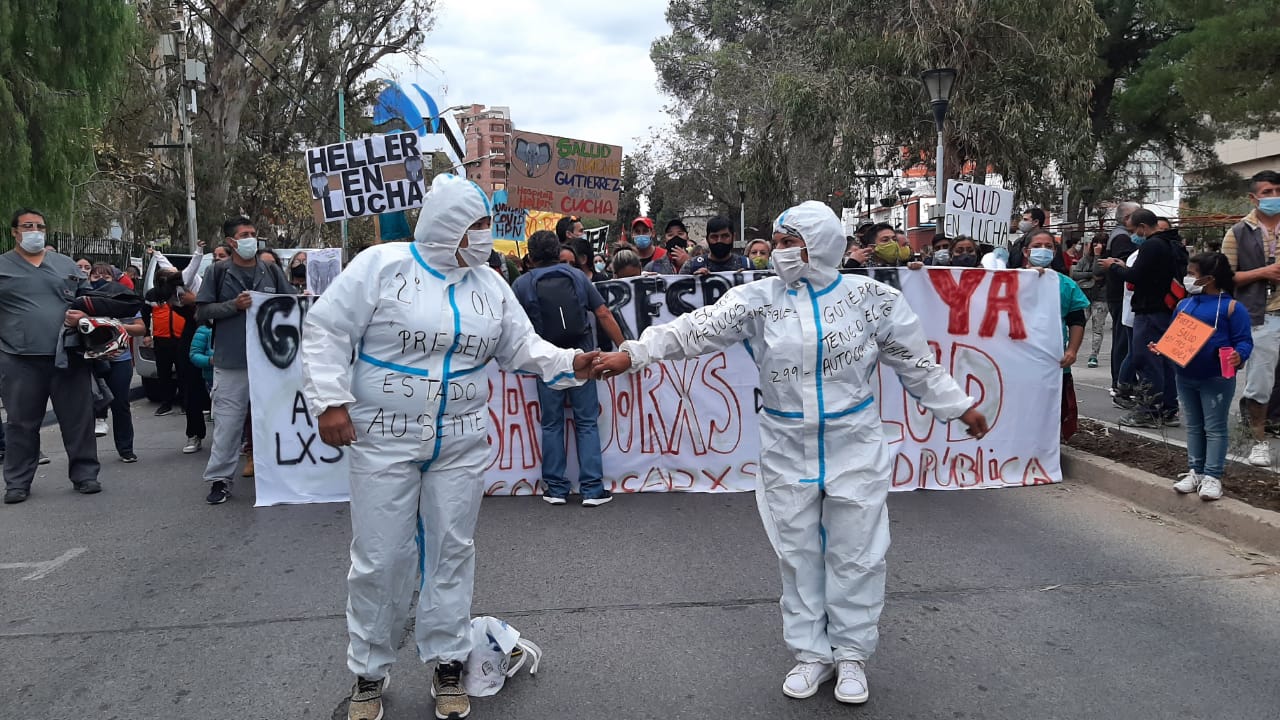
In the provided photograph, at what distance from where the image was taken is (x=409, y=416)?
332 cm

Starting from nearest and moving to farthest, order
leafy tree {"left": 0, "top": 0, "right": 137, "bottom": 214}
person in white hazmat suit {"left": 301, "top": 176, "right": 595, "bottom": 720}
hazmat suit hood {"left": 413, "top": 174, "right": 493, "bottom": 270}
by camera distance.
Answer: person in white hazmat suit {"left": 301, "top": 176, "right": 595, "bottom": 720} → hazmat suit hood {"left": 413, "top": 174, "right": 493, "bottom": 270} → leafy tree {"left": 0, "top": 0, "right": 137, "bottom": 214}

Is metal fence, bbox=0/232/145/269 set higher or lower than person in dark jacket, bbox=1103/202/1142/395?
higher

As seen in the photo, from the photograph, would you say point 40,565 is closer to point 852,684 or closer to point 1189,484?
point 852,684

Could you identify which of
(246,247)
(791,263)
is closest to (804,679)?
(791,263)

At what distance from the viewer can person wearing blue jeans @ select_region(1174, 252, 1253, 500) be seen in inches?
222

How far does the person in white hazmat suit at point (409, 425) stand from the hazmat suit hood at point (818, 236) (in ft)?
3.76

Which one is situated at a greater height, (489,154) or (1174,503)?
(489,154)

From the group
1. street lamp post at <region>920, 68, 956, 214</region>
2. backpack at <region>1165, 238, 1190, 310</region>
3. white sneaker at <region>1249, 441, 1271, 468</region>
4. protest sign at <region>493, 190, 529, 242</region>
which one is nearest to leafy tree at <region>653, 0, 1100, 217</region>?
street lamp post at <region>920, 68, 956, 214</region>

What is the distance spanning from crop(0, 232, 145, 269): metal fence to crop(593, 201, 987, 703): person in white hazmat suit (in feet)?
54.9

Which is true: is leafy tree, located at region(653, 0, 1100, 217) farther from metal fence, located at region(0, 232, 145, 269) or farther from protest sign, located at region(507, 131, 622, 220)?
metal fence, located at region(0, 232, 145, 269)

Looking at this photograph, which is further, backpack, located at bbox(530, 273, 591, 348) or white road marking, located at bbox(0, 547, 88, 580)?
backpack, located at bbox(530, 273, 591, 348)

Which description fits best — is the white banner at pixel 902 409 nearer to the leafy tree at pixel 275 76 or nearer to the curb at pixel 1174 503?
the curb at pixel 1174 503

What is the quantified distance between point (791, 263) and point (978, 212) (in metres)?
7.65

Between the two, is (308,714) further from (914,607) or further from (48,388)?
(48,388)
